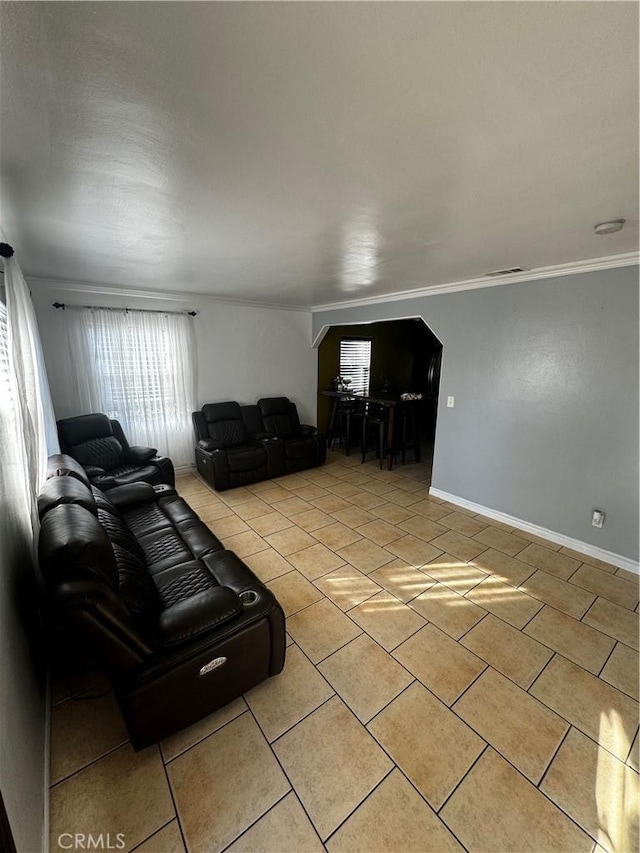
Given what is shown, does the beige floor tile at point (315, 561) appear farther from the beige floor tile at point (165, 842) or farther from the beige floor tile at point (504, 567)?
the beige floor tile at point (165, 842)

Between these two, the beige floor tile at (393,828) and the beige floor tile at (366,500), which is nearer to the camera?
the beige floor tile at (393,828)

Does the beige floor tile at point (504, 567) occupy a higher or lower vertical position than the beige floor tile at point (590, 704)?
higher

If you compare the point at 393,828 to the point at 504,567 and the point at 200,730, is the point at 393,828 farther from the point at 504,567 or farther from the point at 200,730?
the point at 504,567

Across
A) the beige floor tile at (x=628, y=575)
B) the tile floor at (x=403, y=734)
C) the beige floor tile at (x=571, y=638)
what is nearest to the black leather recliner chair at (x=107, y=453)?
the tile floor at (x=403, y=734)

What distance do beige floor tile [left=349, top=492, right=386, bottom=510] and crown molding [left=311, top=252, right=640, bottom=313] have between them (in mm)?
2429

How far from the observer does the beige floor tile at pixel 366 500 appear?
12.4ft

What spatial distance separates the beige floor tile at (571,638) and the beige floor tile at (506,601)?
54mm

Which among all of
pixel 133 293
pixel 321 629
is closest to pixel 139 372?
pixel 133 293

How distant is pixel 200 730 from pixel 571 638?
2.17 meters

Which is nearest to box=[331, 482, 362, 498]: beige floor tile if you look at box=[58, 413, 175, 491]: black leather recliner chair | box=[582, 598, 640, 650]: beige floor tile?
box=[58, 413, 175, 491]: black leather recliner chair

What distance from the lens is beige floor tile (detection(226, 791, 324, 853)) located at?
117 cm

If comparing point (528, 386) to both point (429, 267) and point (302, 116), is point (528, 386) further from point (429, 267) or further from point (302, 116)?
point (302, 116)

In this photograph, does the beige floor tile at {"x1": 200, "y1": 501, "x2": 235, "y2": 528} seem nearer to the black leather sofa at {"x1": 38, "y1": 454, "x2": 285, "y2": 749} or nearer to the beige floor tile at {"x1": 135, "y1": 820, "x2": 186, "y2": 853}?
the black leather sofa at {"x1": 38, "y1": 454, "x2": 285, "y2": 749}

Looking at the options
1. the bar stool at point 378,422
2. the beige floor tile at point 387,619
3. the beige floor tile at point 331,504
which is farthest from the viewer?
the bar stool at point 378,422
